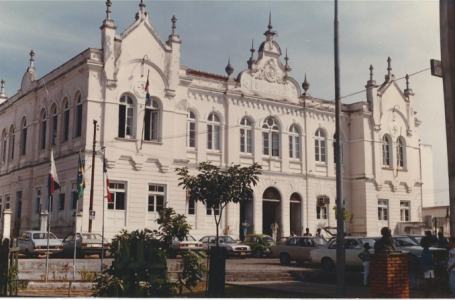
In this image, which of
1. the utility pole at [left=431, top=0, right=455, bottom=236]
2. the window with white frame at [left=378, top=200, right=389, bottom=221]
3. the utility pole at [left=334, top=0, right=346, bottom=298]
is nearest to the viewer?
the utility pole at [left=334, top=0, right=346, bottom=298]

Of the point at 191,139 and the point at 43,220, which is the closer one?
the point at 43,220

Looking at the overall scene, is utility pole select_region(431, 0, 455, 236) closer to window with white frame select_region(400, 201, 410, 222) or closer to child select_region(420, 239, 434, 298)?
child select_region(420, 239, 434, 298)

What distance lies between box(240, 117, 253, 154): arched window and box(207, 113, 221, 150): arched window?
170 cm

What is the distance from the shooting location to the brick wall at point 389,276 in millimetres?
12781

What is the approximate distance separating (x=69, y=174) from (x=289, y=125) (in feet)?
50.0

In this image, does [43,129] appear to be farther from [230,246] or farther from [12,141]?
[230,246]

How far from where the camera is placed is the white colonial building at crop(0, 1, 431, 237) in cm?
3164

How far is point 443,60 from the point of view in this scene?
619 inches

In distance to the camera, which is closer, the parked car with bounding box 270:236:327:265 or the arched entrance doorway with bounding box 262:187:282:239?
the parked car with bounding box 270:236:327:265

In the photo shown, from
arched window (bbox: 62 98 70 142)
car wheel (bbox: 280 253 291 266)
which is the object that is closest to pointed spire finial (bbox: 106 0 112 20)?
arched window (bbox: 62 98 70 142)

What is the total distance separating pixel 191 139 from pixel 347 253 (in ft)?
50.6

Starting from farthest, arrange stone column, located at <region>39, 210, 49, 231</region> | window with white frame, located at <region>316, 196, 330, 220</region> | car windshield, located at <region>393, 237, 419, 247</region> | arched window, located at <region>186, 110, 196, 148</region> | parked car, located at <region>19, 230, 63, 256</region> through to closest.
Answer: window with white frame, located at <region>316, 196, 330, 220</region>
arched window, located at <region>186, 110, 196, 148</region>
stone column, located at <region>39, 210, 49, 231</region>
parked car, located at <region>19, 230, 63, 256</region>
car windshield, located at <region>393, 237, 419, 247</region>

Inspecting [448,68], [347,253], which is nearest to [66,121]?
[347,253]

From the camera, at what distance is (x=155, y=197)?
1287 inches
